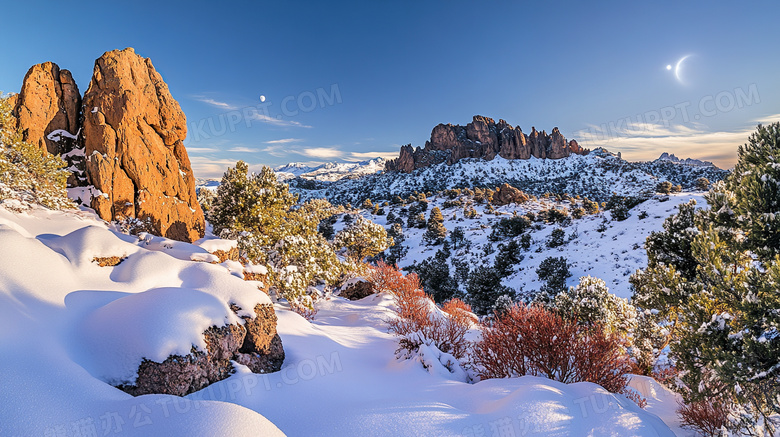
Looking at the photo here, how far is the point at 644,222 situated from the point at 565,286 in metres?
18.9

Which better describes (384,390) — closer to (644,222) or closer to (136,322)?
(136,322)

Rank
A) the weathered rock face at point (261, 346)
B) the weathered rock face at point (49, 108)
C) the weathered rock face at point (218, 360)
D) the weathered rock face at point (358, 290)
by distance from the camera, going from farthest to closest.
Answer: the weathered rock face at point (358, 290)
the weathered rock face at point (49, 108)
the weathered rock face at point (261, 346)
the weathered rock face at point (218, 360)

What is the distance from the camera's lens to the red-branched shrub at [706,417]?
737cm

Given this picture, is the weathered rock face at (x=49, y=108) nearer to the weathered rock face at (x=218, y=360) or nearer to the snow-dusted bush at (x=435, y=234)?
the weathered rock face at (x=218, y=360)

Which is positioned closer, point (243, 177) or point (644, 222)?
point (243, 177)

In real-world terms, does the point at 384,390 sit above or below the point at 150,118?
below

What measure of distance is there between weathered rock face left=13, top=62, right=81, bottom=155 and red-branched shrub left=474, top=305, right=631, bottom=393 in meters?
20.8

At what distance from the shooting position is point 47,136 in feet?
45.1

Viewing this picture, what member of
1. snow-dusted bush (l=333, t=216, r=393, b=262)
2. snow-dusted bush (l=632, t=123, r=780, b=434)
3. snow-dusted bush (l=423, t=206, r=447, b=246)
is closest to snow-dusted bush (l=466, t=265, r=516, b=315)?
snow-dusted bush (l=333, t=216, r=393, b=262)

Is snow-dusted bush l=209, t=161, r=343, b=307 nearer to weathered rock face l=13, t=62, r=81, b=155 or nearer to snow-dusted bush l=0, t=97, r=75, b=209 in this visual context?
snow-dusted bush l=0, t=97, r=75, b=209

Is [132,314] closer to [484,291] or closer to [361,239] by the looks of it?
[361,239]

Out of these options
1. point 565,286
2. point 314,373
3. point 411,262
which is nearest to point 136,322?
point 314,373

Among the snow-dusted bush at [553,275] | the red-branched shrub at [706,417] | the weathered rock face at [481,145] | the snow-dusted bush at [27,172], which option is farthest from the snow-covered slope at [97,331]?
the weathered rock face at [481,145]

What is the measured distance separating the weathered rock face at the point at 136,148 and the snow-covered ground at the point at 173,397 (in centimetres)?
569
